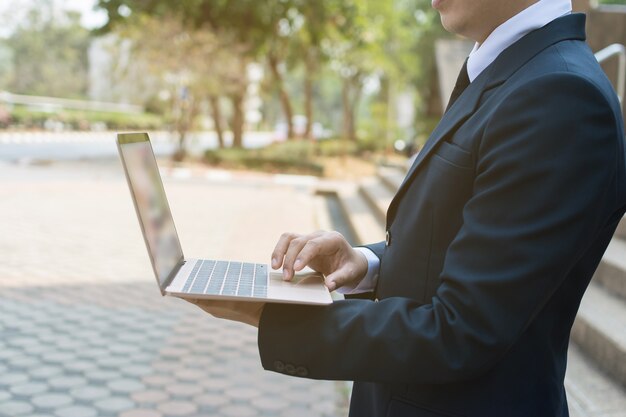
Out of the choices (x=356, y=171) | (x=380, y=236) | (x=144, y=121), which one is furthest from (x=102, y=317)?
(x=144, y=121)

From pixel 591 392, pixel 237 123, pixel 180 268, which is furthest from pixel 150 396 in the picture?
pixel 237 123

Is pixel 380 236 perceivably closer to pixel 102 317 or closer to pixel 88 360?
pixel 102 317

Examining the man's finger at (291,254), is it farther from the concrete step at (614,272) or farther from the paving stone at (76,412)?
the concrete step at (614,272)

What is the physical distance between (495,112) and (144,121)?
197 feet

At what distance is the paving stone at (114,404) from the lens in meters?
4.33

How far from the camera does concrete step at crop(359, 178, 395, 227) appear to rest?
36.5 ft

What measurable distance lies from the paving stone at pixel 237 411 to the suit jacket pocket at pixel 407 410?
120 inches

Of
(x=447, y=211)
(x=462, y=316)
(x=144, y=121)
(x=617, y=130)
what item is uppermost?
(x=617, y=130)

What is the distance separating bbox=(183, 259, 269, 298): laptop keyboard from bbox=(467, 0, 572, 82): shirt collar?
1.89ft

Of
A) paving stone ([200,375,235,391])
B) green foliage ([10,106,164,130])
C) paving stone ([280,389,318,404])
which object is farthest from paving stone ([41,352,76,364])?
green foliage ([10,106,164,130])

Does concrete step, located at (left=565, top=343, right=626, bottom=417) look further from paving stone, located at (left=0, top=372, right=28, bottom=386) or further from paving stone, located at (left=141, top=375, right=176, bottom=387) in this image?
paving stone, located at (left=0, top=372, right=28, bottom=386)

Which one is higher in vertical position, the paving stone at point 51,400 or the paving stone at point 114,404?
the paving stone at point 51,400

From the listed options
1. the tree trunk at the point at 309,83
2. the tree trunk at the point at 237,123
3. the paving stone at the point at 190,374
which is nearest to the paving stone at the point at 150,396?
the paving stone at the point at 190,374

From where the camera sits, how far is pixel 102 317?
6.22m
